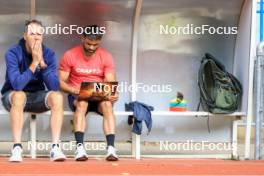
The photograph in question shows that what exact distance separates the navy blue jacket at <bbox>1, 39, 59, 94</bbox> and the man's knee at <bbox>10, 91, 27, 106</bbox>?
0.07 metres

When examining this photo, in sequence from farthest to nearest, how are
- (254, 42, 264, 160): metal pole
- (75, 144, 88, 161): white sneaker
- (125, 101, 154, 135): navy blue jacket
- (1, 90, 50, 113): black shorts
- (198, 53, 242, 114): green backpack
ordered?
(198, 53, 242, 114): green backpack, (125, 101, 154, 135): navy blue jacket, (254, 42, 264, 160): metal pole, (1, 90, 50, 113): black shorts, (75, 144, 88, 161): white sneaker

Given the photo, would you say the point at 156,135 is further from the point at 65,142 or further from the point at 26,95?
the point at 26,95

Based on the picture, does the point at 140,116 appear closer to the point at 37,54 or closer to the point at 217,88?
the point at 217,88

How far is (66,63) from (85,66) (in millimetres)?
200

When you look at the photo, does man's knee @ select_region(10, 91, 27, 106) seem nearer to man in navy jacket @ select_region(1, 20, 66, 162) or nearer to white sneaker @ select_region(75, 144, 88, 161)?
man in navy jacket @ select_region(1, 20, 66, 162)

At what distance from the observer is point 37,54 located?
656 cm

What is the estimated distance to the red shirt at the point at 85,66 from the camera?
280 inches

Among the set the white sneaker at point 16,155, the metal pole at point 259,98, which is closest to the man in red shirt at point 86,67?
the white sneaker at point 16,155

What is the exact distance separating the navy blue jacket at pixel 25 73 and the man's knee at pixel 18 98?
0.22 feet

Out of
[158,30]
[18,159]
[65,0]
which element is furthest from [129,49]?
[18,159]

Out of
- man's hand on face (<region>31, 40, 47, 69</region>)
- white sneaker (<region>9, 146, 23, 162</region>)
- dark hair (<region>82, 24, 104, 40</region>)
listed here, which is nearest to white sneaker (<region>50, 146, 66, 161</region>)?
white sneaker (<region>9, 146, 23, 162</region>)

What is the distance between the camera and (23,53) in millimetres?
6738

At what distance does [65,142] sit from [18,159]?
4.48 feet

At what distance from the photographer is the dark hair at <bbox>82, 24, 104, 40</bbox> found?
22.8 feet
